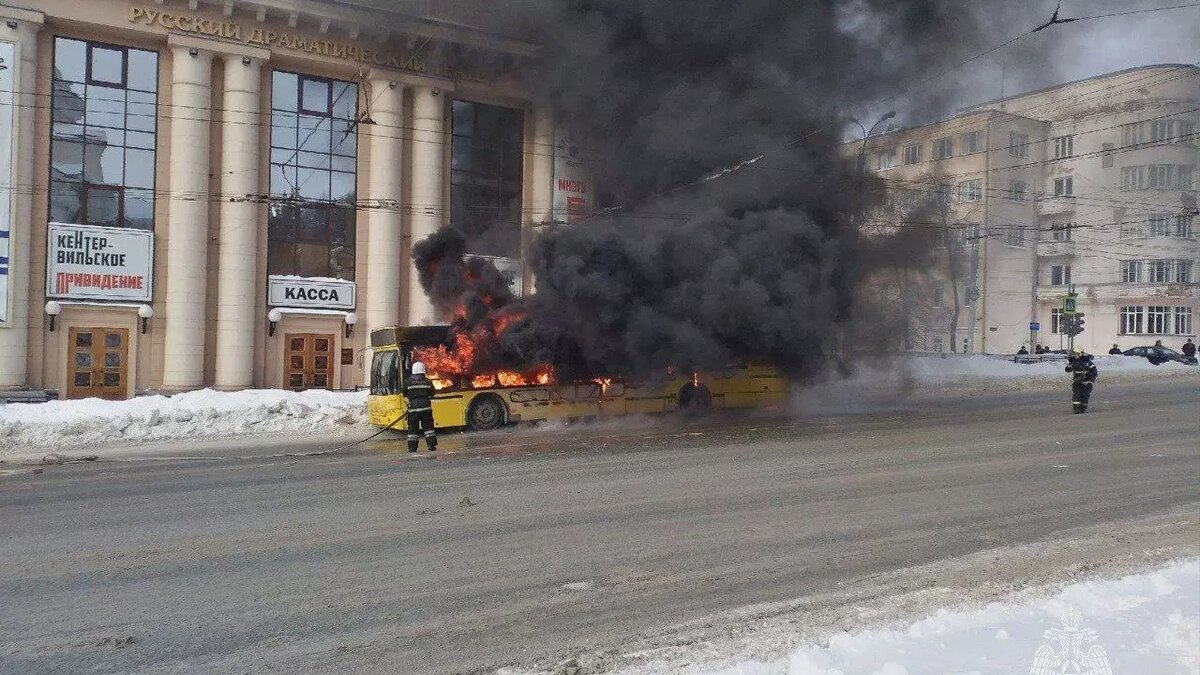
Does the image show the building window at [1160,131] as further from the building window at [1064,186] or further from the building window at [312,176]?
the building window at [312,176]

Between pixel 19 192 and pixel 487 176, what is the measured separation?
1255 cm

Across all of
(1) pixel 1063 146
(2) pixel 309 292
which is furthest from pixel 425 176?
(1) pixel 1063 146

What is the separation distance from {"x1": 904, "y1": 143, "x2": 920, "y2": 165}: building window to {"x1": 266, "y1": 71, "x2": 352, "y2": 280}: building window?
51.7 feet

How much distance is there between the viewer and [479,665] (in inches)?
179

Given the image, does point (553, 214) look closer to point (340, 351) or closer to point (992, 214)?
point (340, 351)

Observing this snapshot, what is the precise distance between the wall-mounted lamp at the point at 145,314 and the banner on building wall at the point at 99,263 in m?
0.29

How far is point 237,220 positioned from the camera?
2395 centimetres

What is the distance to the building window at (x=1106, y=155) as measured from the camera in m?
24.2

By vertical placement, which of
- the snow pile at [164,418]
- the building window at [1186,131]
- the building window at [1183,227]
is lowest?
the snow pile at [164,418]

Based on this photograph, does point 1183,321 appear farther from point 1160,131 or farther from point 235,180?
point 235,180

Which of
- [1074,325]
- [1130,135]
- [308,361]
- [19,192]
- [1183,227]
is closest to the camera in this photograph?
[19,192]

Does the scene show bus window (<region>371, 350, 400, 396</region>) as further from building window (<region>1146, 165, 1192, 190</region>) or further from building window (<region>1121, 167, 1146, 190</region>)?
building window (<region>1146, 165, 1192, 190</region>)

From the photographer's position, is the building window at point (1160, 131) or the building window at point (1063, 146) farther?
the building window at point (1063, 146)

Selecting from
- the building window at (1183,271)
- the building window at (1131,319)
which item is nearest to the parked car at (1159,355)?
the building window at (1131,319)
